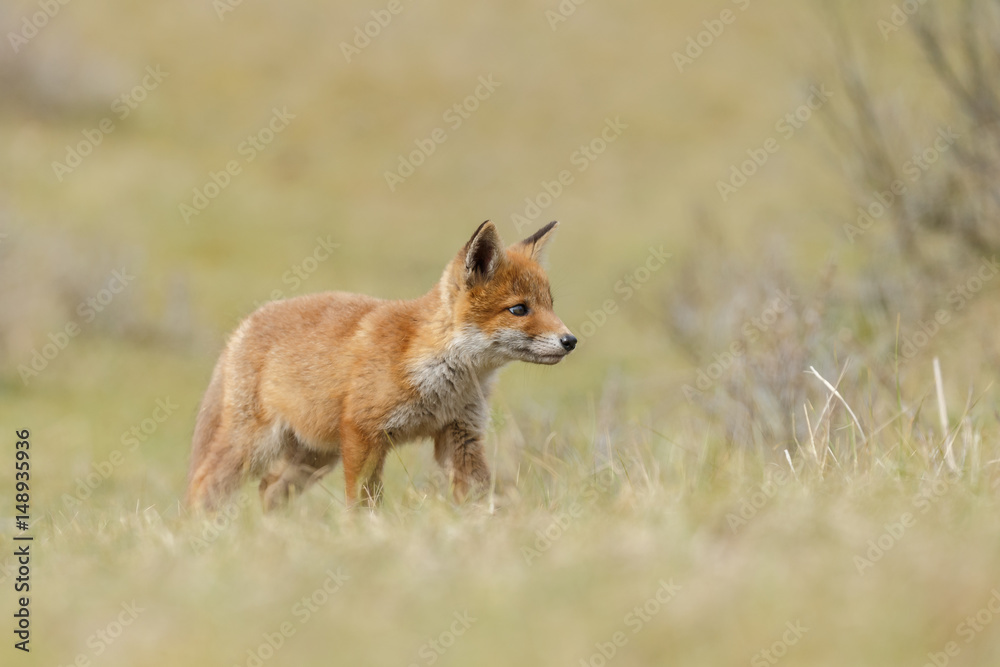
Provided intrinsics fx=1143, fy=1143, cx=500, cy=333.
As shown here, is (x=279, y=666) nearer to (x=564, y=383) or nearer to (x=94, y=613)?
(x=94, y=613)

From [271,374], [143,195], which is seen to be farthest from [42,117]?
[271,374]

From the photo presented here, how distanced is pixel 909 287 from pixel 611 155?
1865 cm

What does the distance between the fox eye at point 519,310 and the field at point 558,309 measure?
24.9 inches
